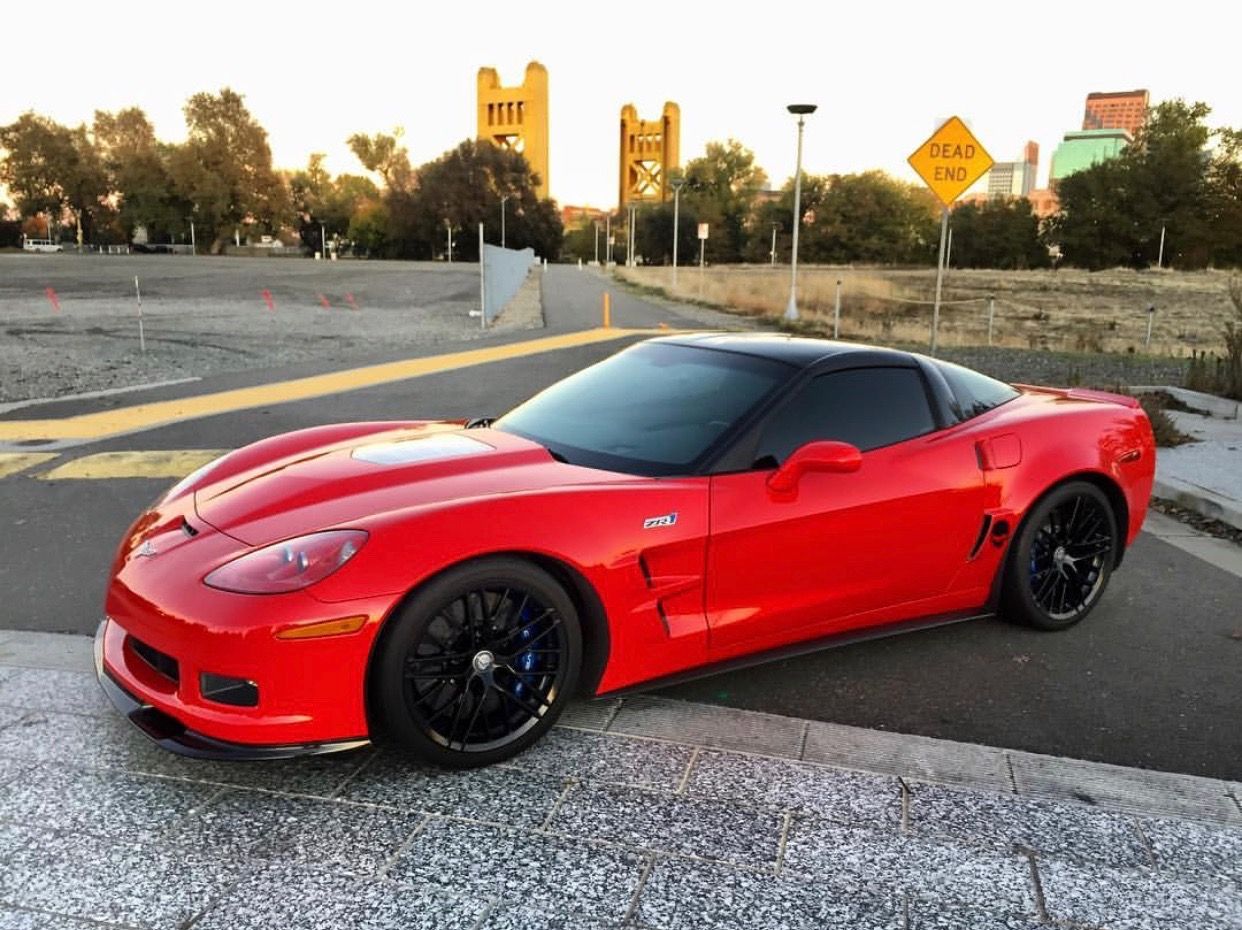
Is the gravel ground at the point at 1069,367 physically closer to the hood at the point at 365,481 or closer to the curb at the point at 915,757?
the curb at the point at 915,757

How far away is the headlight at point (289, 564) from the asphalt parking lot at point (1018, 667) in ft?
5.05

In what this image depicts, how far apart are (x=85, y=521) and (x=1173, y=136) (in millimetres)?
113726

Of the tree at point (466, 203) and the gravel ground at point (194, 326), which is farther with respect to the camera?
the tree at point (466, 203)

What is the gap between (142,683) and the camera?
2850 mm

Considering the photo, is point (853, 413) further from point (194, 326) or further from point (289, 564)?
point (194, 326)

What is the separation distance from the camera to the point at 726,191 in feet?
435

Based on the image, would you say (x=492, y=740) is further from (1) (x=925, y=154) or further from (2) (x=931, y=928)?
(1) (x=925, y=154)

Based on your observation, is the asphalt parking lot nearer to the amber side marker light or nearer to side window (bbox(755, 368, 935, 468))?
side window (bbox(755, 368, 935, 468))

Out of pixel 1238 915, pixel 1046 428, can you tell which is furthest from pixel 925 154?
pixel 1238 915

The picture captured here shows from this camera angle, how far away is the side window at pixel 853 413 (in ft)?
11.9

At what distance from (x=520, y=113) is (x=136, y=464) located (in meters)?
158

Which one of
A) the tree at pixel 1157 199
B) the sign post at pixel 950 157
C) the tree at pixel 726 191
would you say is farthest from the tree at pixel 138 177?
the sign post at pixel 950 157

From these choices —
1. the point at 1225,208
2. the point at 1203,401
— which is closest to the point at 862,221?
the point at 1225,208

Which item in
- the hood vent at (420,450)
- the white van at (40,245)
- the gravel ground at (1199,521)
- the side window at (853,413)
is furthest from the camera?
the white van at (40,245)
